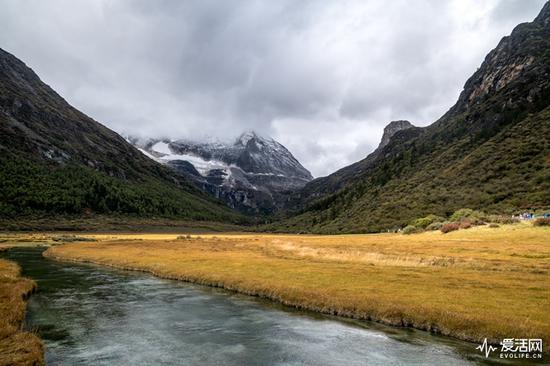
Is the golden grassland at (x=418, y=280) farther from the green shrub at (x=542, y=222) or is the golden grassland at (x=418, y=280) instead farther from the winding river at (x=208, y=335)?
the winding river at (x=208, y=335)

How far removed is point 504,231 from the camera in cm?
7938

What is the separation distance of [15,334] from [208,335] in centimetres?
1289

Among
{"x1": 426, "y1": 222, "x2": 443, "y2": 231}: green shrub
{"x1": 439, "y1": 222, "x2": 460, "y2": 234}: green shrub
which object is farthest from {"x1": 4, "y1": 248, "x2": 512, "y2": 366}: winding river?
{"x1": 426, "y1": 222, "x2": 443, "y2": 231}: green shrub

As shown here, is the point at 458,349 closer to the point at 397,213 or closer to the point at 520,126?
the point at 397,213

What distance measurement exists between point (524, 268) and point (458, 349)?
26.0m

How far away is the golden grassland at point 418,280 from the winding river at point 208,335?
7.61 feet

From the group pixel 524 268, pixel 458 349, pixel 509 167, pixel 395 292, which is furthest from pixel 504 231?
pixel 509 167

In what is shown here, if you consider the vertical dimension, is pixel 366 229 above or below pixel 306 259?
above

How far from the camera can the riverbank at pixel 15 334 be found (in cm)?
2182

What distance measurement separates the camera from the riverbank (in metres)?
21.8

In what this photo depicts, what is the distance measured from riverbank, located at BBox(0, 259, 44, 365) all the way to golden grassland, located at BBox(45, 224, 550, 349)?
2180 centimetres

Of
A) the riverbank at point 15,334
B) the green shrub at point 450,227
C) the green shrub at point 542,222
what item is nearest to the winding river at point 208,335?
the riverbank at point 15,334

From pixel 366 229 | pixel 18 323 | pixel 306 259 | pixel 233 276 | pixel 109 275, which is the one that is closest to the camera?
pixel 18 323

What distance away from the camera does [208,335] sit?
3008cm
